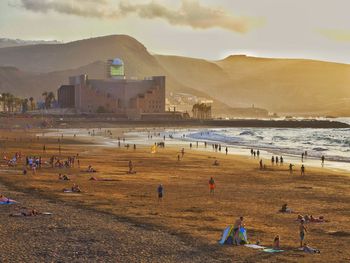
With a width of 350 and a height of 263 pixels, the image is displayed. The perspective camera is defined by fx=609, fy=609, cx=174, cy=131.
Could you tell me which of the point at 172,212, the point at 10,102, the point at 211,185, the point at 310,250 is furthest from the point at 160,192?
the point at 10,102

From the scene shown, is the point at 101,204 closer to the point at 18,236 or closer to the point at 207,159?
the point at 18,236

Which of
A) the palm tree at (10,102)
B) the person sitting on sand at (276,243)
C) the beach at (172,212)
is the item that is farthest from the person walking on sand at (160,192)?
the palm tree at (10,102)

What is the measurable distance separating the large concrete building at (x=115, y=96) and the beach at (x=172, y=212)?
435ft

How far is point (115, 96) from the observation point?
185 metres

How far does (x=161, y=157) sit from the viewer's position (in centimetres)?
6003

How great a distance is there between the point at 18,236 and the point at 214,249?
654 cm

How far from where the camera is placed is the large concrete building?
179 meters

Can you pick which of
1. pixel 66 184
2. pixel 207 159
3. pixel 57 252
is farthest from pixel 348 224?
pixel 207 159

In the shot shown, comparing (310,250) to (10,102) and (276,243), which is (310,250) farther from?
(10,102)

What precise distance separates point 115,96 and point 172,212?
15998cm

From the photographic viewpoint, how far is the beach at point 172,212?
750 inches

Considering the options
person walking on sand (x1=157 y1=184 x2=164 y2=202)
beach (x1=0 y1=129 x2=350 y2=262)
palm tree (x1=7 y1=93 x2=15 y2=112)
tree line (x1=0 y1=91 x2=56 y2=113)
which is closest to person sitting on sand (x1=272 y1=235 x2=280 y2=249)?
beach (x1=0 y1=129 x2=350 y2=262)

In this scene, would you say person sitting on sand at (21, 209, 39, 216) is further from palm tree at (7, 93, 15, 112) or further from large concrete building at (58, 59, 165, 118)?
palm tree at (7, 93, 15, 112)

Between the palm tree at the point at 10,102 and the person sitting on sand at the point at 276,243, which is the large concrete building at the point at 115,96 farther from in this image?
the person sitting on sand at the point at 276,243
